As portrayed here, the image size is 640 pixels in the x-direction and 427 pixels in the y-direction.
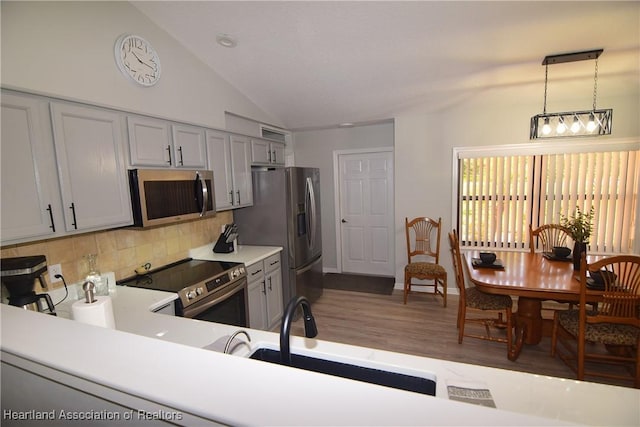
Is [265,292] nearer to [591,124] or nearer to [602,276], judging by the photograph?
[602,276]

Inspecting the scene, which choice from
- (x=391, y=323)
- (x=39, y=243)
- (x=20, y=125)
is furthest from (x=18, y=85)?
(x=391, y=323)

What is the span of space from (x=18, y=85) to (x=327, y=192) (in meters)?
3.82

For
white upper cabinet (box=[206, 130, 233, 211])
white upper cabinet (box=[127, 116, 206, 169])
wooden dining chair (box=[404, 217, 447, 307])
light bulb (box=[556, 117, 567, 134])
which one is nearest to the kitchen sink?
white upper cabinet (box=[127, 116, 206, 169])

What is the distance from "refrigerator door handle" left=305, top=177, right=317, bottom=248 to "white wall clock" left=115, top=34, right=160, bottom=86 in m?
1.85

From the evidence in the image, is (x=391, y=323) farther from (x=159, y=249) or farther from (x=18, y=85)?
(x=18, y=85)

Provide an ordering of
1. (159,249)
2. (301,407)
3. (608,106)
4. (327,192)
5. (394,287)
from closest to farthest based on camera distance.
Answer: (301,407), (159,249), (608,106), (394,287), (327,192)

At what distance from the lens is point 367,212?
15.8ft

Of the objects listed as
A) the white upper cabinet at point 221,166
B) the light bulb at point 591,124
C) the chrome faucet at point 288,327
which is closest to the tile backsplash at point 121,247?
the white upper cabinet at point 221,166

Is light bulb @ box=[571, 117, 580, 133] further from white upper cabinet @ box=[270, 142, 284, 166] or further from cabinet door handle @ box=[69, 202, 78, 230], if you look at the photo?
cabinet door handle @ box=[69, 202, 78, 230]

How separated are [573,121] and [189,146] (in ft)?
10.6

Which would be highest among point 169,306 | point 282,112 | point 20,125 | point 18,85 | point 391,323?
point 282,112

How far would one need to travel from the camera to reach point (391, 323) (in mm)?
3279

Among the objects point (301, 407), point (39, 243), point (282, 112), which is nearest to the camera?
point (301, 407)

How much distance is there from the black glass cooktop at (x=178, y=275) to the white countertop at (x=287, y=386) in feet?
3.29
